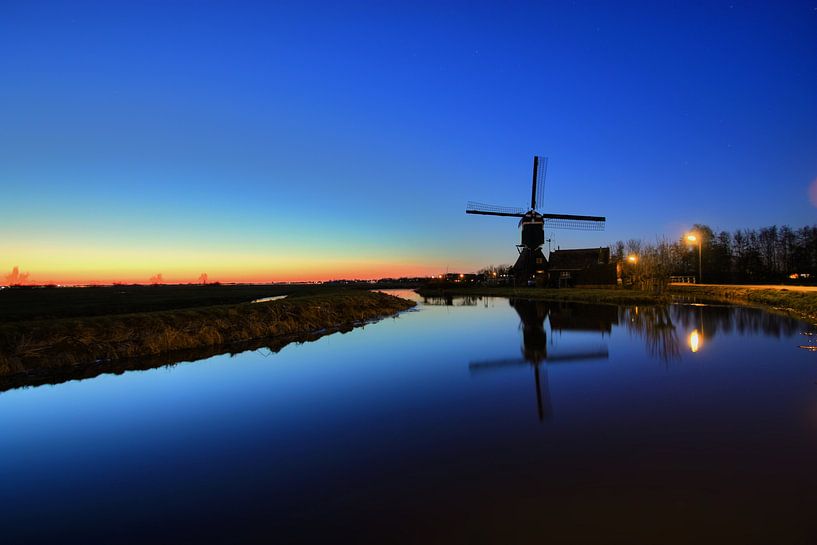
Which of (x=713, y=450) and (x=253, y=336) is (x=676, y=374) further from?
(x=253, y=336)

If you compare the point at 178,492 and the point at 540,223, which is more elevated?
the point at 540,223

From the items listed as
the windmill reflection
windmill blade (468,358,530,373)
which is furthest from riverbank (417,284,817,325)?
windmill blade (468,358,530,373)

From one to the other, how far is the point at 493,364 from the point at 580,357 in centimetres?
304

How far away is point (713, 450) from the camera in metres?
5.97

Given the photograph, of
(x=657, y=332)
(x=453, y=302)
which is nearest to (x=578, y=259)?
(x=453, y=302)

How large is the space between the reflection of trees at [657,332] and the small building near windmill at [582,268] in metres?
36.3

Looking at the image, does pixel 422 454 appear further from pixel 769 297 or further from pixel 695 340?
pixel 769 297

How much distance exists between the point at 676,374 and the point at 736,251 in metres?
108

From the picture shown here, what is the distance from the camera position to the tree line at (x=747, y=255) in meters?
78.8

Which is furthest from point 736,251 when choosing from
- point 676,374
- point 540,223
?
point 676,374

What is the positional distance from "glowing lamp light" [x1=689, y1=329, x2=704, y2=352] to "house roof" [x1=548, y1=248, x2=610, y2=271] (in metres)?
51.7

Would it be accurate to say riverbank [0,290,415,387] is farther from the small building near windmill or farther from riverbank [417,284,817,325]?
the small building near windmill

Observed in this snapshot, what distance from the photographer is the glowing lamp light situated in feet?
48.5

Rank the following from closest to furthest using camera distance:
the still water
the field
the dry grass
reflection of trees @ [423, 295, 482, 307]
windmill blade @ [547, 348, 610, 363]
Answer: the still water < the dry grass < windmill blade @ [547, 348, 610, 363] < the field < reflection of trees @ [423, 295, 482, 307]
